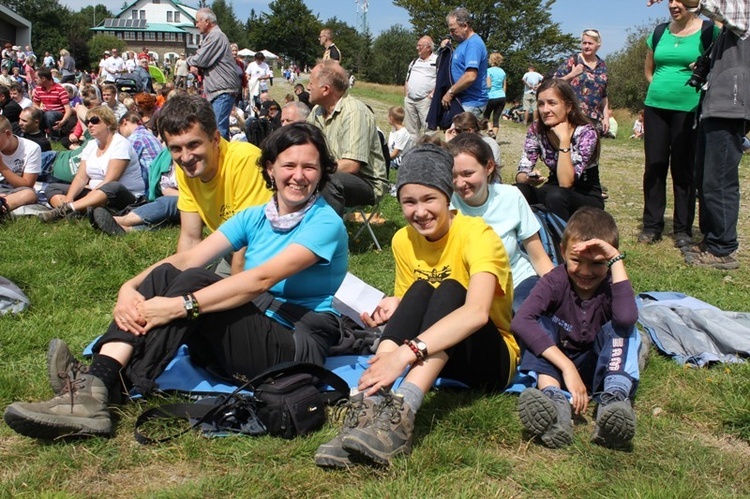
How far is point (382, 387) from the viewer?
2.77 metres

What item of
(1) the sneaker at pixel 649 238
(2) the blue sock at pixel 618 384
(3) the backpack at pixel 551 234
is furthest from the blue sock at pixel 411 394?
(1) the sneaker at pixel 649 238

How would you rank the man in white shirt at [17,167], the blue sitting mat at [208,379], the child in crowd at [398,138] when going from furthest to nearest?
the child in crowd at [398,138]
the man in white shirt at [17,167]
the blue sitting mat at [208,379]

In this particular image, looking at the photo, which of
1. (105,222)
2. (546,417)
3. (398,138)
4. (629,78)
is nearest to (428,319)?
(546,417)

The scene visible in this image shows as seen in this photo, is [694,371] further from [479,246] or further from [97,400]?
[97,400]

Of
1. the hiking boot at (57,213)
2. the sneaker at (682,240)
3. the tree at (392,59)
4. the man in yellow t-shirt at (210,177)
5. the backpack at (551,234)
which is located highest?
the tree at (392,59)

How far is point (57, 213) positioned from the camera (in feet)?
23.0

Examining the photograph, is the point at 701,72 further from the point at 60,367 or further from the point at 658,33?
the point at 60,367

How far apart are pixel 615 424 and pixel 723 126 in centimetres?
392

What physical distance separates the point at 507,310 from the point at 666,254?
3.85 meters

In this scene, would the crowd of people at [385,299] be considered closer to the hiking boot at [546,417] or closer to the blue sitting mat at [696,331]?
the hiking boot at [546,417]

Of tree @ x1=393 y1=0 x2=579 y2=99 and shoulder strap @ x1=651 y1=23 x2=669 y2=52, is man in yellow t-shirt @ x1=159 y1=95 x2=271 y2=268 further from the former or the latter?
tree @ x1=393 y1=0 x2=579 y2=99

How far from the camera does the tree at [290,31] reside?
3083 inches

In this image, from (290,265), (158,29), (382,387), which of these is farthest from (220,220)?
(158,29)

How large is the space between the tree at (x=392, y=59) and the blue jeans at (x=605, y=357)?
72.5 meters
